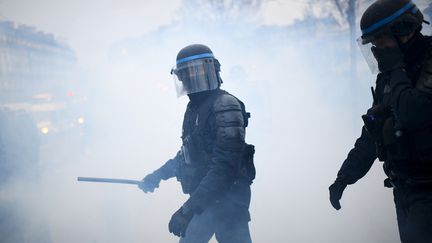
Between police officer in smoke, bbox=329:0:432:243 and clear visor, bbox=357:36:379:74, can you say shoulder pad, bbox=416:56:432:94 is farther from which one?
clear visor, bbox=357:36:379:74

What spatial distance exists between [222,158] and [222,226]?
64 centimetres

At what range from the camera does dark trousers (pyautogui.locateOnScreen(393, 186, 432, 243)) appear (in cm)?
169

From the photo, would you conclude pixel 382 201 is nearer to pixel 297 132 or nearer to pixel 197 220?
pixel 197 220

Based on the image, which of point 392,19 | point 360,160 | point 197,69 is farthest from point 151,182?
point 392,19

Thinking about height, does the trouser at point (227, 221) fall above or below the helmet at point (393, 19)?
below

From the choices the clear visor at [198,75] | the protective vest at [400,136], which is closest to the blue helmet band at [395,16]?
the protective vest at [400,136]

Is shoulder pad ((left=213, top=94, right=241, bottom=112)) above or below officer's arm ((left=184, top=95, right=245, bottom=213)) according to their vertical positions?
above

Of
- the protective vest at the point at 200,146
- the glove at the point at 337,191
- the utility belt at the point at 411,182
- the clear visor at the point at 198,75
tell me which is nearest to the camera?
the utility belt at the point at 411,182

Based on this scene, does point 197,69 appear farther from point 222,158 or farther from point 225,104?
point 222,158

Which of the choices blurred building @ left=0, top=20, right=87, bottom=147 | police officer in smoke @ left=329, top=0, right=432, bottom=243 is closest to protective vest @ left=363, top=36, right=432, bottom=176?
police officer in smoke @ left=329, top=0, right=432, bottom=243

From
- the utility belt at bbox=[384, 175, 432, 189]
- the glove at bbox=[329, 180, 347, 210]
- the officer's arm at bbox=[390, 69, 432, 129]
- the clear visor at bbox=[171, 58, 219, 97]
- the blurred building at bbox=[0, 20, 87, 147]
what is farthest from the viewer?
the blurred building at bbox=[0, 20, 87, 147]

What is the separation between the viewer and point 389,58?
1.89m

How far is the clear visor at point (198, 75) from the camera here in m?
2.67

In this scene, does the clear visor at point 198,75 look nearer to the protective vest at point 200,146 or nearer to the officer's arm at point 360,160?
the protective vest at point 200,146
